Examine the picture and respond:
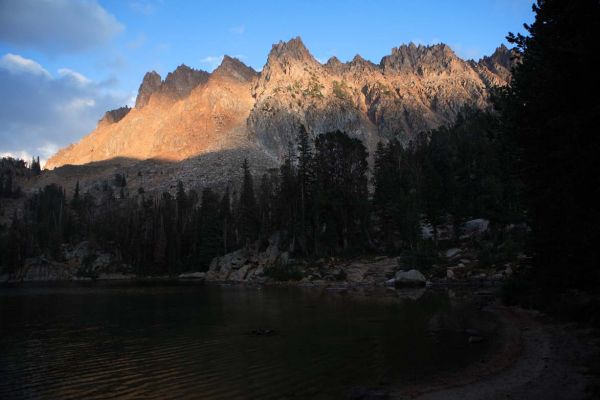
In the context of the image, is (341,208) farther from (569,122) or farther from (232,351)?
(569,122)

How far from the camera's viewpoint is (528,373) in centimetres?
1545

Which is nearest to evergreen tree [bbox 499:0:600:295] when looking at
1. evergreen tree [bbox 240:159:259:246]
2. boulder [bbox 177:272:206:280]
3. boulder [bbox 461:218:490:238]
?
boulder [bbox 461:218:490:238]

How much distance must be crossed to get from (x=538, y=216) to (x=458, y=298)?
1345 centimetres

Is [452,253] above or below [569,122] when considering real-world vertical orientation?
below

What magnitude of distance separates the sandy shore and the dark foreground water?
1192 millimetres

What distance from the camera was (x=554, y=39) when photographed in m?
16.5

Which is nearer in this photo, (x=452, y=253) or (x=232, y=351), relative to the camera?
(x=232, y=351)

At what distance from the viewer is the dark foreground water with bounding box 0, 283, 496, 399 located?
1598cm

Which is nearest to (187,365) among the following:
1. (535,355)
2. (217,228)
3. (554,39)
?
(535,355)

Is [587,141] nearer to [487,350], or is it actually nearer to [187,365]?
[487,350]

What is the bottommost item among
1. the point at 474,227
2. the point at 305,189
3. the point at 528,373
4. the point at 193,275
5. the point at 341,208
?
the point at 528,373

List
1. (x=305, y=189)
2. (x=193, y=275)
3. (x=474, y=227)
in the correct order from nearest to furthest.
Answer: (x=474, y=227) < (x=305, y=189) < (x=193, y=275)

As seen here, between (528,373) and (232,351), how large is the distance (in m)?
13.0

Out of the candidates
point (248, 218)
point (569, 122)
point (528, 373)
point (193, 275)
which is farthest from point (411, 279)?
point (193, 275)
